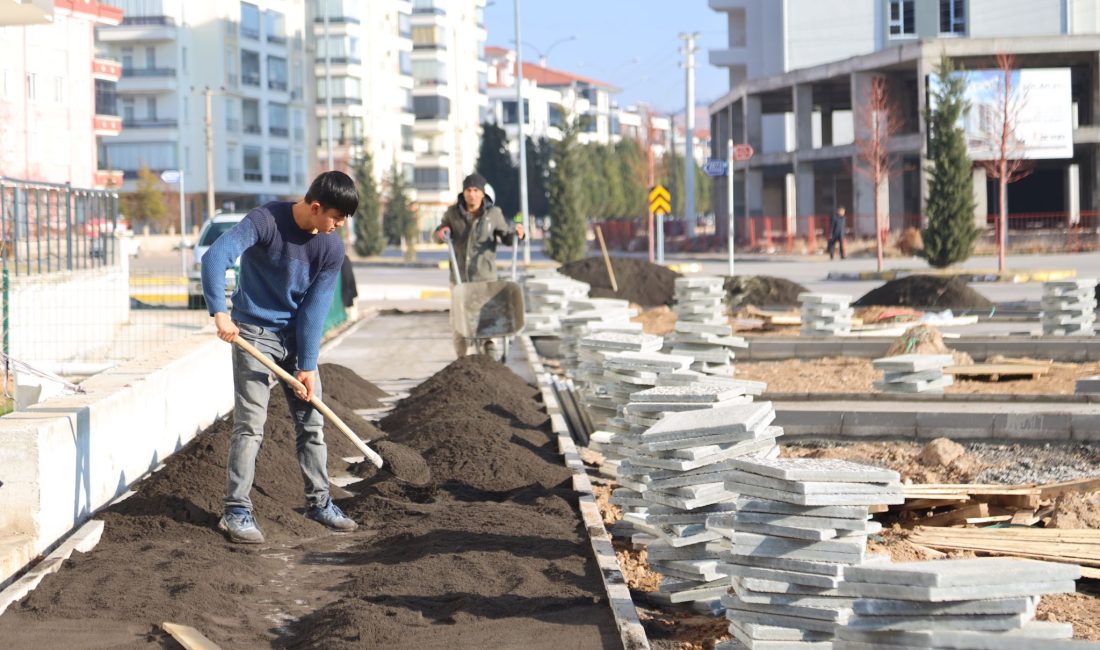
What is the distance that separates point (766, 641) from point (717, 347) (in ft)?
29.4

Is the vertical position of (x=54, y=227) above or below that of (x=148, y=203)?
below

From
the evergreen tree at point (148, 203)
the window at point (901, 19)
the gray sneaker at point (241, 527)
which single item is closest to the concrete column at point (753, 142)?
the window at point (901, 19)

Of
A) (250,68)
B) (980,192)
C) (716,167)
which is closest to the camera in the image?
(716,167)

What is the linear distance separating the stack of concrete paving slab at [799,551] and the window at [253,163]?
8638 centimetres

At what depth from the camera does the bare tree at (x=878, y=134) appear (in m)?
42.8

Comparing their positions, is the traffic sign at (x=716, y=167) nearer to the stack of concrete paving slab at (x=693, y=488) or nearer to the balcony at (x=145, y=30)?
the stack of concrete paving slab at (x=693, y=488)

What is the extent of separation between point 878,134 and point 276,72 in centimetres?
5802

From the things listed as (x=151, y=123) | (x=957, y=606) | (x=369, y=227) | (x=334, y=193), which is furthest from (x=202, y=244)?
(x=151, y=123)

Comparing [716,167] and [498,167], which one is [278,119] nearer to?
[498,167]

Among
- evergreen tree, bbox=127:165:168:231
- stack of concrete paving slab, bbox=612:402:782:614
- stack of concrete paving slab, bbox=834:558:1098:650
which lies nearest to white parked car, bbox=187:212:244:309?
stack of concrete paving slab, bbox=612:402:782:614

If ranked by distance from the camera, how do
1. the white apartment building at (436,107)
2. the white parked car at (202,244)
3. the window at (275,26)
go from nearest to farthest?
1. the white parked car at (202,244)
2. the window at (275,26)
3. the white apartment building at (436,107)

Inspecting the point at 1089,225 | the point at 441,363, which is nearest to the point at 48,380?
the point at 441,363

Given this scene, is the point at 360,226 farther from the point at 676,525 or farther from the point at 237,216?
the point at 676,525

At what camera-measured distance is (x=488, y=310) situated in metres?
14.6
